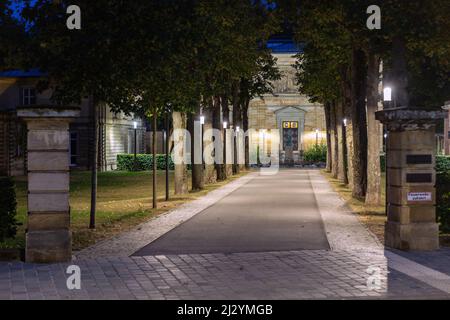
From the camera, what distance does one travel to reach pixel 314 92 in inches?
1588

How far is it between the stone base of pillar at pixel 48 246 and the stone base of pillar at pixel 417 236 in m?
6.13

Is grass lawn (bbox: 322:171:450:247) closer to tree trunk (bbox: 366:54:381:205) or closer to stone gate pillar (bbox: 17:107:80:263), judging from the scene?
tree trunk (bbox: 366:54:381:205)

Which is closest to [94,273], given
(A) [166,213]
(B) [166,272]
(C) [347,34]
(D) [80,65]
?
(B) [166,272]

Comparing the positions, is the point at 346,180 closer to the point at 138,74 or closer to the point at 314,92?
the point at 314,92

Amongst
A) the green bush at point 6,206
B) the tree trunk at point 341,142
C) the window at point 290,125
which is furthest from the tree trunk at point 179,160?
the window at point 290,125

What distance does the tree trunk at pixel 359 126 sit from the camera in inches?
1091

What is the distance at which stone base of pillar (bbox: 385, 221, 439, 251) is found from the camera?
13.7 metres

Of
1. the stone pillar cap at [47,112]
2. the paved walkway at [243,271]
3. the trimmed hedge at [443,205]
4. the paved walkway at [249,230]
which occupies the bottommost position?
the paved walkway at [249,230]

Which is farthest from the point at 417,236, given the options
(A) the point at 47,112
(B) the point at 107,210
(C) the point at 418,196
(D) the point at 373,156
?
(B) the point at 107,210

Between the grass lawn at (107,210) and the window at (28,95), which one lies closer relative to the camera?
the grass lawn at (107,210)

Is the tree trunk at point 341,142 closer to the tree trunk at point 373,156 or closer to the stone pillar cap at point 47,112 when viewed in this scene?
the tree trunk at point 373,156

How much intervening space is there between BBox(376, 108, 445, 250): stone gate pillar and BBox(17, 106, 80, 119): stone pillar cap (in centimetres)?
587

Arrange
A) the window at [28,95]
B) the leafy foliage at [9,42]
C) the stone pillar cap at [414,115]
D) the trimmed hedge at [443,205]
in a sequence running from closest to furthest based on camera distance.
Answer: the stone pillar cap at [414,115]
the trimmed hedge at [443,205]
the leafy foliage at [9,42]
the window at [28,95]

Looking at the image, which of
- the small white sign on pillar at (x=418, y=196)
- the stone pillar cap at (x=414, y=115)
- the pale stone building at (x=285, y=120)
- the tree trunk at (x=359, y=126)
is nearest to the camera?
the stone pillar cap at (x=414, y=115)
